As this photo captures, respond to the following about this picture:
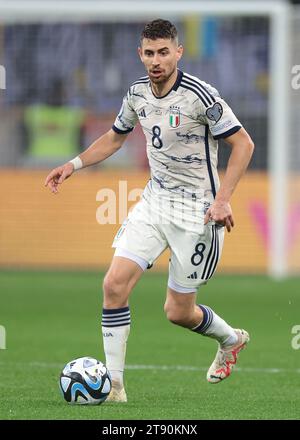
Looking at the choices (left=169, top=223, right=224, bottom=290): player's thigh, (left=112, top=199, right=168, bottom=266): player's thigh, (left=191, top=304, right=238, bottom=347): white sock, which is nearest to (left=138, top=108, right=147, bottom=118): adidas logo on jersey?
(left=112, top=199, right=168, bottom=266): player's thigh

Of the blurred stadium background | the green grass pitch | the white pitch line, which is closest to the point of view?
the green grass pitch

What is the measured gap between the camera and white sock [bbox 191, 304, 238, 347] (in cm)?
891

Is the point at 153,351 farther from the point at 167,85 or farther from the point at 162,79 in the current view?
the point at 162,79

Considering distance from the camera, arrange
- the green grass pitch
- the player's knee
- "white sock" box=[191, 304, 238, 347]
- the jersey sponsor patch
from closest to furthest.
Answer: the green grass pitch, the player's knee, the jersey sponsor patch, "white sock" box=[191, 304, 238, 347]

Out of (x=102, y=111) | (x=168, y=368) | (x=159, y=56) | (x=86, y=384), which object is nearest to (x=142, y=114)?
(x=159, y=56)

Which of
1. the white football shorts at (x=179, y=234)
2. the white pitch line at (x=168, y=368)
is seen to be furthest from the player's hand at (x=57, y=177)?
the white pitch line at (x=168, y=368)

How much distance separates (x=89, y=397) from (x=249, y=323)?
6.24 metres

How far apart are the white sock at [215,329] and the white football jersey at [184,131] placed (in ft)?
2.87

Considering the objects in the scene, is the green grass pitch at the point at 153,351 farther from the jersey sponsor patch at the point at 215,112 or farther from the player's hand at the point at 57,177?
the jersey sponsor patch at the point at 215,112

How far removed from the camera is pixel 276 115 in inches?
779

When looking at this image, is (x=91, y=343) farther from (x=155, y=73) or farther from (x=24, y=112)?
→ (x=24, y=112)

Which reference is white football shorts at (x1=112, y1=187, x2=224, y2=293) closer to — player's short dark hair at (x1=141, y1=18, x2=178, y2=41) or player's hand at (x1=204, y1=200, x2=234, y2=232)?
player's hand at (x1=204, y1=200, x2=234, y2=232)
